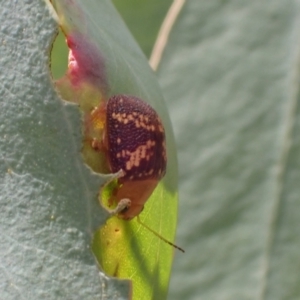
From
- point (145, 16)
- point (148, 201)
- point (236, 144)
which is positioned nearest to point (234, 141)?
point (236, 144)

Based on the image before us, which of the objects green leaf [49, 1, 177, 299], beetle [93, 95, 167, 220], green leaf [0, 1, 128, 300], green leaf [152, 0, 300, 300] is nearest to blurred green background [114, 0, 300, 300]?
green leaf [152, 0, 300, 300]

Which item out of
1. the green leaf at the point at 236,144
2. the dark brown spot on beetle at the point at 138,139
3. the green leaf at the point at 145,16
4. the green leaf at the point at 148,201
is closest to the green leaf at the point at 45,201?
the green leaf at the point at 148,201

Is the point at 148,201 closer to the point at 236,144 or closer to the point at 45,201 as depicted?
the point at 45,201

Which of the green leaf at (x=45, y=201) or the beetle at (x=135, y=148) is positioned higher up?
the green leaf at (x=45, y=201)

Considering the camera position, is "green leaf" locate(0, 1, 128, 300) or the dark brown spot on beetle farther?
the dark brown spot on beetle

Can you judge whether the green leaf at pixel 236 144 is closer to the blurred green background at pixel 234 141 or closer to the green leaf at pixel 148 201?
the blurred green background at pixel 234 141

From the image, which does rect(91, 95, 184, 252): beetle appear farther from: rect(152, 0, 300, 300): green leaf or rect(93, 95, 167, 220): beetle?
rect(152, 0, 300, 300): green leaf
